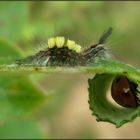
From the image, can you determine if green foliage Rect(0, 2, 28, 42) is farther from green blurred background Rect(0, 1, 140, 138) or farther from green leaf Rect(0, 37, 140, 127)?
green blurred background Rect(0, 1, 140, 138)

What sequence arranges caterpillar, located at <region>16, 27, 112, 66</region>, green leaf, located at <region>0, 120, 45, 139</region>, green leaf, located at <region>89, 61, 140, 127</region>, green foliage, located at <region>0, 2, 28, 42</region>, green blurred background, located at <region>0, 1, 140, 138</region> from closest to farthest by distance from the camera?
green leaf, located at <region>89, 61, 140, 127</region>
caterpillar, located at <region>16, 27, 112, 66</region>
green leaf, located at <region>0, 120, 45, 139</region>
green foliage, located at <region>0, 2, 28, 42</region>
green blurred background, located at <region>0, 1, 140, 138</region>

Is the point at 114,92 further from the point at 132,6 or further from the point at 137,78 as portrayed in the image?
the point at 132,6

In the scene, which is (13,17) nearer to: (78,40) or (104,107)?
(104,107)

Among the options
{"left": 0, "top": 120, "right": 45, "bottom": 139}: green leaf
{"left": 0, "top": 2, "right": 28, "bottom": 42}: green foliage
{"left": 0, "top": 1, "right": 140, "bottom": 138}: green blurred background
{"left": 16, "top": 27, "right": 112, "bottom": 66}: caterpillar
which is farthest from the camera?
{"left": 0, "top": 1, "right": 140, "bottom": 138}: green blurred background

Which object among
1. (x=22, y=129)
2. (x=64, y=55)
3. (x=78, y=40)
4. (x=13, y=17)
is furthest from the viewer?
(x=78, y=40)

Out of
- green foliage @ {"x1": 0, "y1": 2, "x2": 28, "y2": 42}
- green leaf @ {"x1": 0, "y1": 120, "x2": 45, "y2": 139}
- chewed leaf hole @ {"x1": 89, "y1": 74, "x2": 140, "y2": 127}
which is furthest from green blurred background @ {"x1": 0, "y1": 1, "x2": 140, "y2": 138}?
chewed leaf hole @ {"x1": 89, "y1": 74, "x2": 140, "y2": 127}

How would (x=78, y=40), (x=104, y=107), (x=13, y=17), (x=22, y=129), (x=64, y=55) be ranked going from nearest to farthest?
(x=104, y=107) < (x=64, y=55) < (x=22, y=129) < (x=13, y=17) < (x=78, y=40)

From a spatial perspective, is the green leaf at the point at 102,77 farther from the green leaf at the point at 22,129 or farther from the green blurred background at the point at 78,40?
the green blurred background at the point at 78,40

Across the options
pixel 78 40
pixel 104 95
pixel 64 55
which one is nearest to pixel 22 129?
pixel 64 55

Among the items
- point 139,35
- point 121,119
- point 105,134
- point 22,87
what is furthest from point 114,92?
point 139,35

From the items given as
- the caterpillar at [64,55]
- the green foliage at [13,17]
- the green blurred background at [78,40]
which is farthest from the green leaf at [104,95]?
Result: the green blurred background at [78,40]

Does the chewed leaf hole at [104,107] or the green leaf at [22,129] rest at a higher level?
the green leaf at [22,129]
